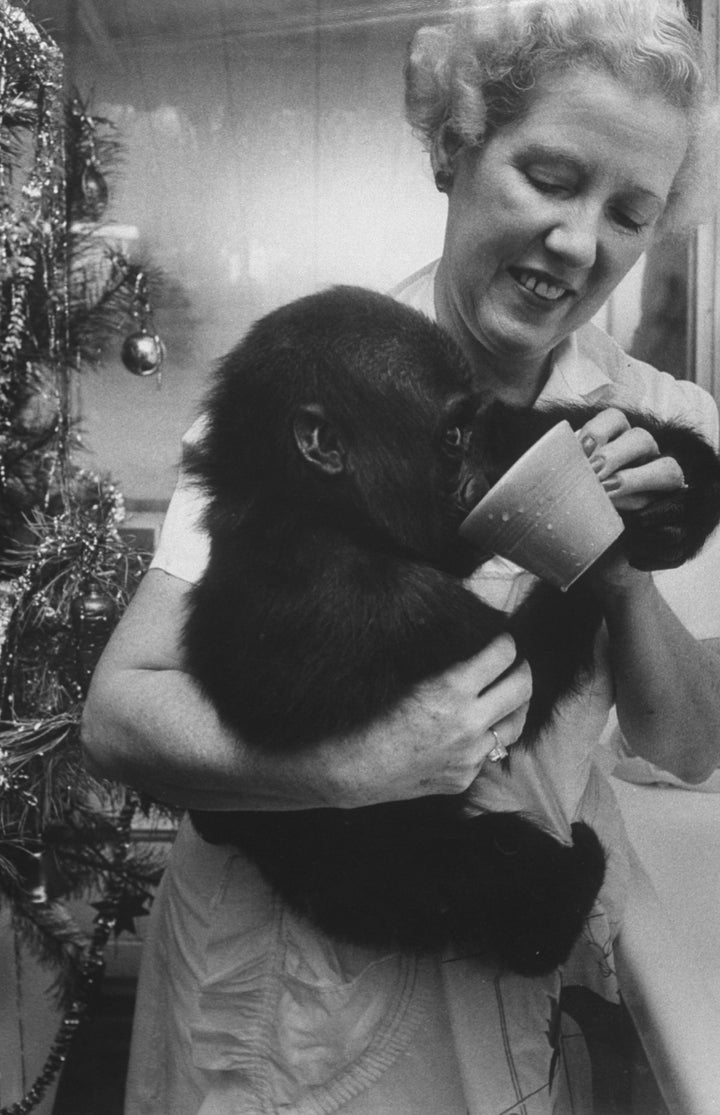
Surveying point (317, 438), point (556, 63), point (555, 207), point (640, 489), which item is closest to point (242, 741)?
point (317, 438)

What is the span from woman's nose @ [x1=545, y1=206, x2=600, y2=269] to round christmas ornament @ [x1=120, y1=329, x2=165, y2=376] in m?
0.43

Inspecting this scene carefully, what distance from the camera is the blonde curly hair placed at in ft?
2.36

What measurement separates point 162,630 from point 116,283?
39 cm

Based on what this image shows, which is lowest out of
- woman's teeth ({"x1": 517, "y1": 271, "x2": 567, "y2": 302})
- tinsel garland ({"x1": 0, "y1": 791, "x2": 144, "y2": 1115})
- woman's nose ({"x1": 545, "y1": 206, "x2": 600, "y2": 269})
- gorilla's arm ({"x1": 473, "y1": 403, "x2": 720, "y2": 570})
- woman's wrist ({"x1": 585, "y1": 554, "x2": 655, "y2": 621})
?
tinsel garland ({"x1": 0, "y1": 791, "x2": 144, "y2": 1115})

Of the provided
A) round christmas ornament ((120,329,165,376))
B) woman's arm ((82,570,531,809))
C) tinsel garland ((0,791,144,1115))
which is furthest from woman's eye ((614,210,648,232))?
tinsel garland ((0,791,144,1115))

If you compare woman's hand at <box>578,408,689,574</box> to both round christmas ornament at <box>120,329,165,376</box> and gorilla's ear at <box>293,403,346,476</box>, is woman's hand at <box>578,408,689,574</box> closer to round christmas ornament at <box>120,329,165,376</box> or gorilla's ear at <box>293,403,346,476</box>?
gorilla's ear at <box>293,403,346,476</box>

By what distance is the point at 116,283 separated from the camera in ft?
3.23

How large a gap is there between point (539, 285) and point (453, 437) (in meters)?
0.14

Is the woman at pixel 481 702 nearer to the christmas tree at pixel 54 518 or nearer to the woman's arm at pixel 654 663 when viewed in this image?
the woman's arm at pixel 654 663

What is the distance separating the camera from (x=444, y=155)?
801 mm

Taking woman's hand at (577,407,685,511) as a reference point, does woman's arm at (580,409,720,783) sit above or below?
below

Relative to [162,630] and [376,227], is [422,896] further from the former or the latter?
[376,227]

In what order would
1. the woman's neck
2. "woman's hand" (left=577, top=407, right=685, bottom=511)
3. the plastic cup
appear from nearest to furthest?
the plastic cup
"woman's hand" (left=577, top=407, right=685, bottom=511)
the woman's neck

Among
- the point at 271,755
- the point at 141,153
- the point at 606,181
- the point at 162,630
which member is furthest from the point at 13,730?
the point at 606,181
